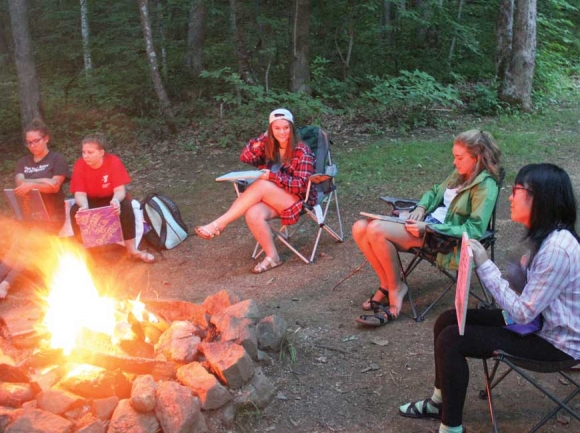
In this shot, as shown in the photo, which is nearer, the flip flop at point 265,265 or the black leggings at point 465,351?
the black leggings at point 465,351

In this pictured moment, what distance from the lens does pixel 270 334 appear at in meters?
3.21

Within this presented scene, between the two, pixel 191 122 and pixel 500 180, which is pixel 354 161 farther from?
pixel 500 180

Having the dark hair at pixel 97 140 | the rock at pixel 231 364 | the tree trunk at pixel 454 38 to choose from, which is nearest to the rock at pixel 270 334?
the rock at pixel 231 364

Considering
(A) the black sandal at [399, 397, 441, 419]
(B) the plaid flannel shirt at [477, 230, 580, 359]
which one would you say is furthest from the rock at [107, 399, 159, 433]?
(B) the plaid flannel shirt at [477, 230, 580, 359]

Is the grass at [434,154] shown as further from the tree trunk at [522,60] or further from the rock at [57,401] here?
the rock at [57,401]

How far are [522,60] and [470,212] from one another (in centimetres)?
632

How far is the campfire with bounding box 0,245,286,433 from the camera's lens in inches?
101

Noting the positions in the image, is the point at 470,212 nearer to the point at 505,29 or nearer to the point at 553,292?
the point at 553,292

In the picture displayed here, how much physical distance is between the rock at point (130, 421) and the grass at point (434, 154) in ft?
13.1

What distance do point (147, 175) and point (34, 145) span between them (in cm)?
271

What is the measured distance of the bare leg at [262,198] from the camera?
15.0 ft

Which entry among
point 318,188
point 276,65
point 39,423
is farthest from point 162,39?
point 39,423

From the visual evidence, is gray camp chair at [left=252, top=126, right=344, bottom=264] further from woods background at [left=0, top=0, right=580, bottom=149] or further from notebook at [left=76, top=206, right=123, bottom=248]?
woods background at [left=0, top=0, right=580, bottom=149]

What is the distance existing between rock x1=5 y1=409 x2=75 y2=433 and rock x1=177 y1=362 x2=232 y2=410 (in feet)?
1.72
